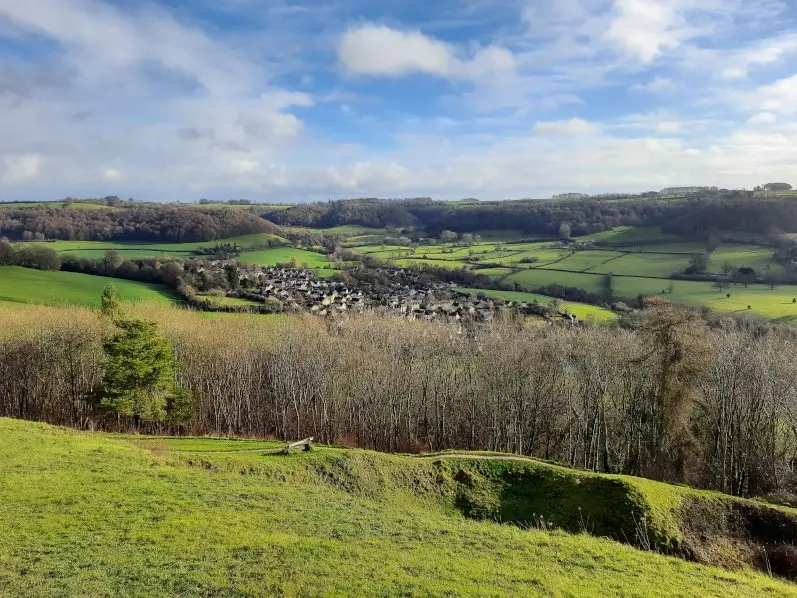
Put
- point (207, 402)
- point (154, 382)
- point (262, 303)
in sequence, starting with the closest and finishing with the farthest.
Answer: point (154, 382) → point (207, 402) → point (262, 303)

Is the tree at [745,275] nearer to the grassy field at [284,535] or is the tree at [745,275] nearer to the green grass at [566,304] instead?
the green grass at [566,304]

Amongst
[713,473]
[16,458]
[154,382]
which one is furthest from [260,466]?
[713,473]

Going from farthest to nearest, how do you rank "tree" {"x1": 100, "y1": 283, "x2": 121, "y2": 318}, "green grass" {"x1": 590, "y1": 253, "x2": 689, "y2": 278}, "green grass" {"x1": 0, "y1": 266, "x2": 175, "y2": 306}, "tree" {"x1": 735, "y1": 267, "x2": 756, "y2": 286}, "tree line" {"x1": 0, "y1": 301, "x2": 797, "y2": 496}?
"green grass" {"x1": 590, "y1": 253, "x2": 689, "y2": 278}, "tree" {"x1": 735, "y1": 267, "x2": 756, "y2": 286}, "green grass" {"x1": 0, "y1": 266, "x2": 175, "y2": 306}, "tree" {"x1": 100, "y1": 283, "x2": 121, "y2": 318}, "tree line" {"x1": 0, "y1": 301, "x2": 797, "y2": 496}

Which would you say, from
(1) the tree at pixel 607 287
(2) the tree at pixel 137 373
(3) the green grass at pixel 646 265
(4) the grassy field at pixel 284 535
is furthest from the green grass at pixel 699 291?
(2) the tree at pixel 137 373

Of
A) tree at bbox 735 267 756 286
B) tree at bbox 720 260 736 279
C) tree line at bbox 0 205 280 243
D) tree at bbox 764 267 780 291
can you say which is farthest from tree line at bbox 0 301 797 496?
tree line at bbox 0 205 280 243

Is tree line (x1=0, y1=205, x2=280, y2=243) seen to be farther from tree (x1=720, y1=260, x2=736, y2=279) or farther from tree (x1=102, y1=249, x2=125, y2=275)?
tree (x1=720, y1=260, x2=736, y2=279)

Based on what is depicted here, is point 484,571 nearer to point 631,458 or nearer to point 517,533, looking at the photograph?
point 517,533

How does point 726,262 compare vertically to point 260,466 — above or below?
above
